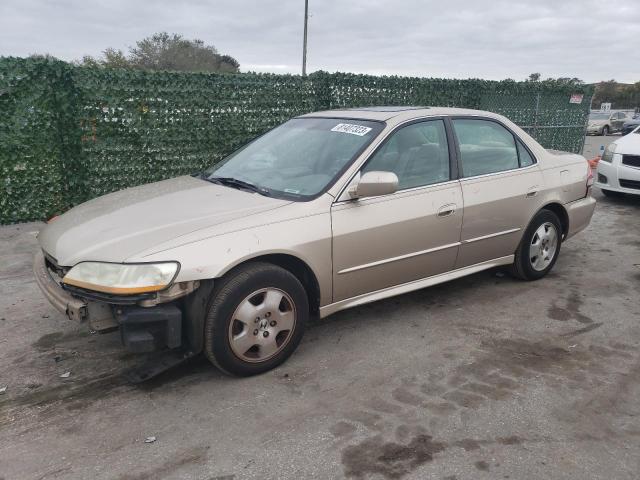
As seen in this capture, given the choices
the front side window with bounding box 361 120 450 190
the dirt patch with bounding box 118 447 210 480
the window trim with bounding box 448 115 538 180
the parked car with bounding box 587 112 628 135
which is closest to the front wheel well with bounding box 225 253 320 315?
the front side window with bounding box 361 120 450 190

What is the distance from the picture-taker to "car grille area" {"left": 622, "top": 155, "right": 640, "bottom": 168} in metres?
8.52

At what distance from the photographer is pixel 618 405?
3.06 metres

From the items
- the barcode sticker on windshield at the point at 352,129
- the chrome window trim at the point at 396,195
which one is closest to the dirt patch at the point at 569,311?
the chrome window trim at the point at 396,195

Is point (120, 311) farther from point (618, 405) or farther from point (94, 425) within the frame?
point (618, 405)

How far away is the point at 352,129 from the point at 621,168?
260 inches

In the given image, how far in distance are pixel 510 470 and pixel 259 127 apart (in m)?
7.00

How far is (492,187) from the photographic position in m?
4.43

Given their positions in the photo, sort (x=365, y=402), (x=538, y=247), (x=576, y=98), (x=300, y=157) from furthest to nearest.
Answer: (x=576, y=98)
(x=538, y=247)
(x=300, y=157)
(x=365, y=402)

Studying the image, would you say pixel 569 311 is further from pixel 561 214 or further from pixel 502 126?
pixel 502 126

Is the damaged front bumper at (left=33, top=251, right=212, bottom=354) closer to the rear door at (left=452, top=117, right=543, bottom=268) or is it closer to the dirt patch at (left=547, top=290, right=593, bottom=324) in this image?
the rear door at (left=452, top=117, right=543, bottom=268)

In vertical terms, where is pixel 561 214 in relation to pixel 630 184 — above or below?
above

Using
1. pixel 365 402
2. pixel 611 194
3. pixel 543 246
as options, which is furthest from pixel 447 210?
pixel 611 194

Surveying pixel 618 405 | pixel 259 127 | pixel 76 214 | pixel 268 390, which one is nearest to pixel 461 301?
pixel 618 405

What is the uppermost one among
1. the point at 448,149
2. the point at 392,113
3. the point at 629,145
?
the point at 392,113
